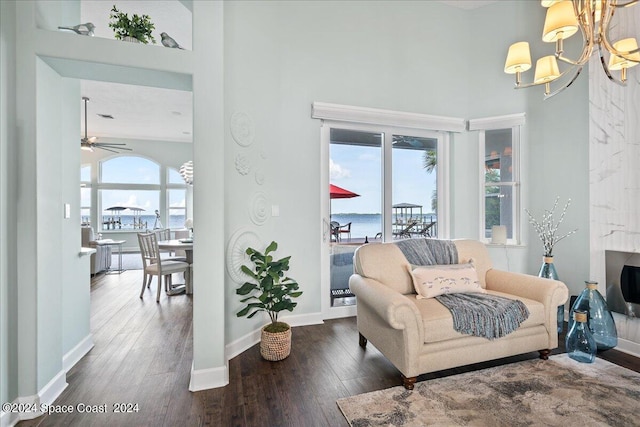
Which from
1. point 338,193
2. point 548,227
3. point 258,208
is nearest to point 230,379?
point 258,208

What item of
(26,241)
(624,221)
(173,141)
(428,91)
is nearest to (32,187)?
(26,241)

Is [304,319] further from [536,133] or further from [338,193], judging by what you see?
[536,133]

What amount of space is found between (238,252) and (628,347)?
11.8 ft

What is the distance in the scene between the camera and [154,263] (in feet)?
14.8

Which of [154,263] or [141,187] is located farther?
[141,187]

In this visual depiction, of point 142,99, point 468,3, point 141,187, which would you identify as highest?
point 468,3

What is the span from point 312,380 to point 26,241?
209 centimetres

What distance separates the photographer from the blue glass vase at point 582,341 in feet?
7.88

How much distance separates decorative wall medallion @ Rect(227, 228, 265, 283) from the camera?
2.71 m

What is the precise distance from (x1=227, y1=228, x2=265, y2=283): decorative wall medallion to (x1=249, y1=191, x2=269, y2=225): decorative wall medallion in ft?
0.47

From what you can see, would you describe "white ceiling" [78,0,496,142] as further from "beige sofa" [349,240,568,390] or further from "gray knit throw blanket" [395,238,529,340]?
"gray knit throw blanket" [395,238,529,340]

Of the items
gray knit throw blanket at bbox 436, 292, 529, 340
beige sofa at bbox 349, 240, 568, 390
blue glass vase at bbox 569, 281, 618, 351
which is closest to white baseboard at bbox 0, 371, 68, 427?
beige sofa at bbox 349, 240, 568, 390

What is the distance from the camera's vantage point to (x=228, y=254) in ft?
8.84

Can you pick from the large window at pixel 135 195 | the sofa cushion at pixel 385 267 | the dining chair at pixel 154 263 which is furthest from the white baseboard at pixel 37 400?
the large window at pixel 135 195
